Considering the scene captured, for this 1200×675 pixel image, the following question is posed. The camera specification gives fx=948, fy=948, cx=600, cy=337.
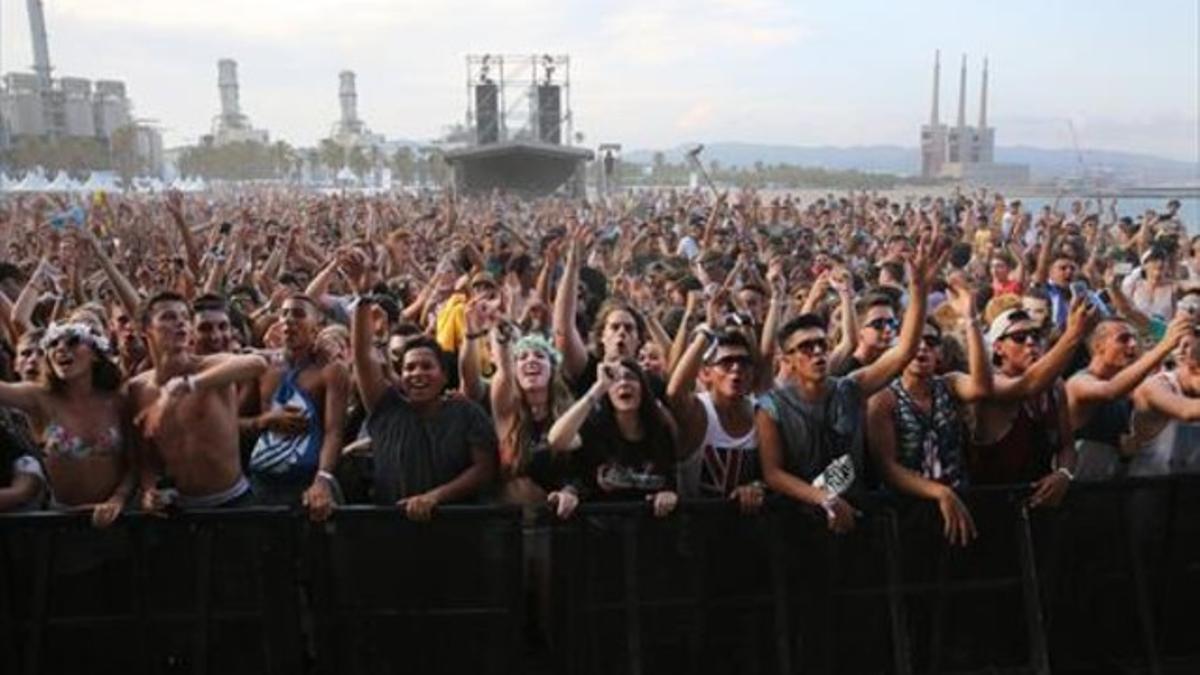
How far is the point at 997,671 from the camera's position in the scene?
12.7 ft

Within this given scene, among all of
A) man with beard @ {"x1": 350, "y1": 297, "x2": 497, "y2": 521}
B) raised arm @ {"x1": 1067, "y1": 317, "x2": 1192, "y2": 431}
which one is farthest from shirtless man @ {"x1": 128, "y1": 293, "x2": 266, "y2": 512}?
raised arm @ {"x1": 1067, "y1": 317, "x2": 1192, "y2": 431}

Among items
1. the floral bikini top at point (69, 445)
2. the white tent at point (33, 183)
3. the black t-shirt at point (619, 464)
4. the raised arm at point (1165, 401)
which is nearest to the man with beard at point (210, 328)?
the floral bikini top at point (69, 445)

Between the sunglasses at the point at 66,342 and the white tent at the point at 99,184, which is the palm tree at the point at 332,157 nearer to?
the white tent at the point at 99,184

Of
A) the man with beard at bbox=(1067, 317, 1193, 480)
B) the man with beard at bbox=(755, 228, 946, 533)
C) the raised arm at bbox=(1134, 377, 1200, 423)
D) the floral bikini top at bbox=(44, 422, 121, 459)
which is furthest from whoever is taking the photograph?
the man with beard at bbox=(1067, 317, 1193, 480)

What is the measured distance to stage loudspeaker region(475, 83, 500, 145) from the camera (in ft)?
126

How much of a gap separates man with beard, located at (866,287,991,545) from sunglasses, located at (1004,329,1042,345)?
0.21 m

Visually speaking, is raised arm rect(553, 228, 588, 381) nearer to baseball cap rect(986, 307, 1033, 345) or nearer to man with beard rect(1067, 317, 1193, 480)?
baseball cap rect(986, 307, 1033, 345)

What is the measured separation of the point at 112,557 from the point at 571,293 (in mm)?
2938

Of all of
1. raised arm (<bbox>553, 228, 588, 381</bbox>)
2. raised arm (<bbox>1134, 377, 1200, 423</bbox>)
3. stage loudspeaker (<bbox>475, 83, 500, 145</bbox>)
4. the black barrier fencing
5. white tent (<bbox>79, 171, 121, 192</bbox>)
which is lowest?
the black barrier fencing

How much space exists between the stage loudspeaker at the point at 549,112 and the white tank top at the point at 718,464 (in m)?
35.5

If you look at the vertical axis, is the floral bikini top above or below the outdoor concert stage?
below

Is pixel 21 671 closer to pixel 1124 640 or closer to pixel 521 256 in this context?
pixel 1124 640

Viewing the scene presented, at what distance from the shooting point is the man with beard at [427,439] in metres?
4.01

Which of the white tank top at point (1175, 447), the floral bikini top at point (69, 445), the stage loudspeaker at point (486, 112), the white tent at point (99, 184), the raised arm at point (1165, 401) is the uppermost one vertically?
the stage loudspeaker at point (486, 112)
